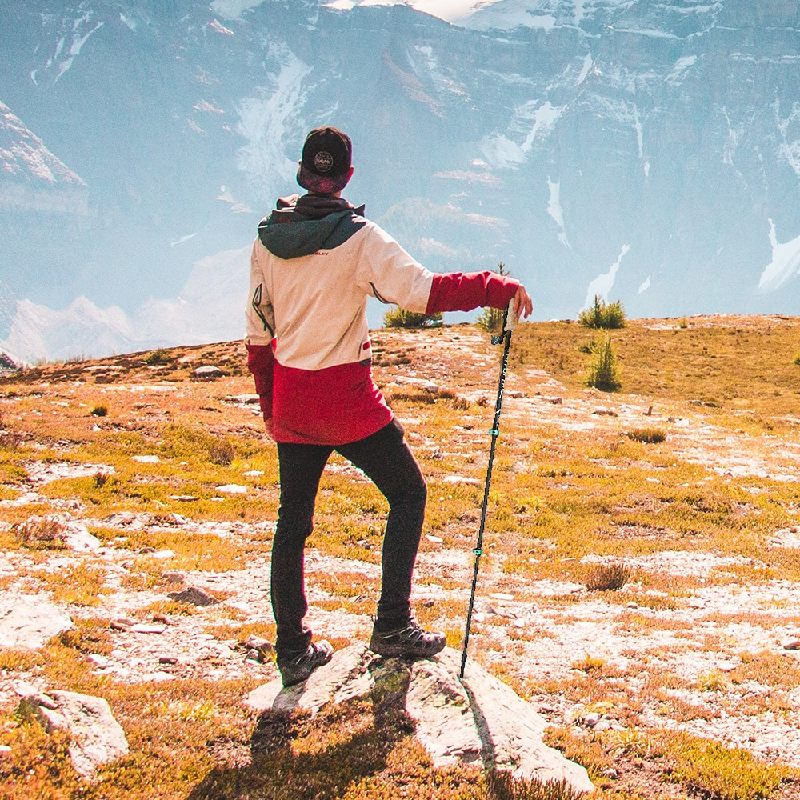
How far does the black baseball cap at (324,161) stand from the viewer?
16.9 ft

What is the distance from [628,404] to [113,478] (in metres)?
18.0

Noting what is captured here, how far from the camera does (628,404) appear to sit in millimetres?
26672

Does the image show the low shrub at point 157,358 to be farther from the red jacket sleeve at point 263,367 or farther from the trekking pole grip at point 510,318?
the trekking pole grip at point 510,318

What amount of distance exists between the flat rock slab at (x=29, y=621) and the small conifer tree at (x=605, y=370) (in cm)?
2513

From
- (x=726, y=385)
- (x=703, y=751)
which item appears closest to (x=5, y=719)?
(x=703, y=751)

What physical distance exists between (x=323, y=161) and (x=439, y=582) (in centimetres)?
595

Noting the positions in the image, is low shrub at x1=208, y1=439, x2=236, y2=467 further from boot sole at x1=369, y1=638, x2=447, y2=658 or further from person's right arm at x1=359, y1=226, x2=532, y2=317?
person's right arm at x1=359, y1=226, x2=532, y2=317

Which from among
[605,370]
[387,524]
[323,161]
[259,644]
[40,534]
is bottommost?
[40,534]

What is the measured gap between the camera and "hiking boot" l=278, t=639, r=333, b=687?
215 inches

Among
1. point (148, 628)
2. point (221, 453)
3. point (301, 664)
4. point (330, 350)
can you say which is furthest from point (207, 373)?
point (330, 350)

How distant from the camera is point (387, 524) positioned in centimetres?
535

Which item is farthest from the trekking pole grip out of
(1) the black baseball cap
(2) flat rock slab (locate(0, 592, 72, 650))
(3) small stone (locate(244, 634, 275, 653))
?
(2) flat rock slab (locate(0, 592, 72, 650))

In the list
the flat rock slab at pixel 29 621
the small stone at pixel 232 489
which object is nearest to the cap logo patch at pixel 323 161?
the flat rock slab at pixel 29 621

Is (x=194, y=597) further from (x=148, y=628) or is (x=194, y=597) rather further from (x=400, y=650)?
(x=400, y=650)
